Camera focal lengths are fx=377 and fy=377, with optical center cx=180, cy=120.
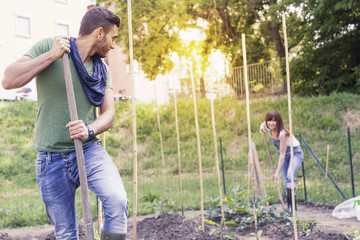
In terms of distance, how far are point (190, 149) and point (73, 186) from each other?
8.76 m

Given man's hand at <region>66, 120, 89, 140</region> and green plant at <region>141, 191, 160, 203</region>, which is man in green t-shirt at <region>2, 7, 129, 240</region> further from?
green plant at <region>141, 191, 160, 203</region>

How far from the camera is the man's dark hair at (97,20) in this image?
1968 millimetres

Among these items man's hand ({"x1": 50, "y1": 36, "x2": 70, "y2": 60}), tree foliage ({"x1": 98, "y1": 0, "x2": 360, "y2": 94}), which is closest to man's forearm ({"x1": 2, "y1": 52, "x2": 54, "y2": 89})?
man's hand ({"x1": 50, "y1": 36, "x2": 70, "y2": 60})

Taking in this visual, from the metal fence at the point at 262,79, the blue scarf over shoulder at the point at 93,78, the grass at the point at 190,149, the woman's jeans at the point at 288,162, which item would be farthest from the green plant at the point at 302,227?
the metal fence at the point at 262,79

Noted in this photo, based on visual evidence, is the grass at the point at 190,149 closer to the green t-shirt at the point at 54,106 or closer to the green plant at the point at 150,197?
the green plant at the point at 150,197

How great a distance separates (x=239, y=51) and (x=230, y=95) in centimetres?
184

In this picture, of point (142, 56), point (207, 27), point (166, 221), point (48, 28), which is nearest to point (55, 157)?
point (166, 221)

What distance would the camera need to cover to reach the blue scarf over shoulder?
1.92 m

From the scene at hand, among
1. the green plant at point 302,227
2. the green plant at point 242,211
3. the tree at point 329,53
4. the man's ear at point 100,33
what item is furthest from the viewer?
→ the tree at point 329,53

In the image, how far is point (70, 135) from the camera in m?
1.87

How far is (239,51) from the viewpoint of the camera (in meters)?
15.0

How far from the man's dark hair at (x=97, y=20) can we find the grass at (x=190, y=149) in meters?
4.38

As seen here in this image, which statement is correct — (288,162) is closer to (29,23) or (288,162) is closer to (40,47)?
(40,47)

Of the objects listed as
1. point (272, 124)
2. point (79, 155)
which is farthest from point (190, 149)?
point (79, 155)
